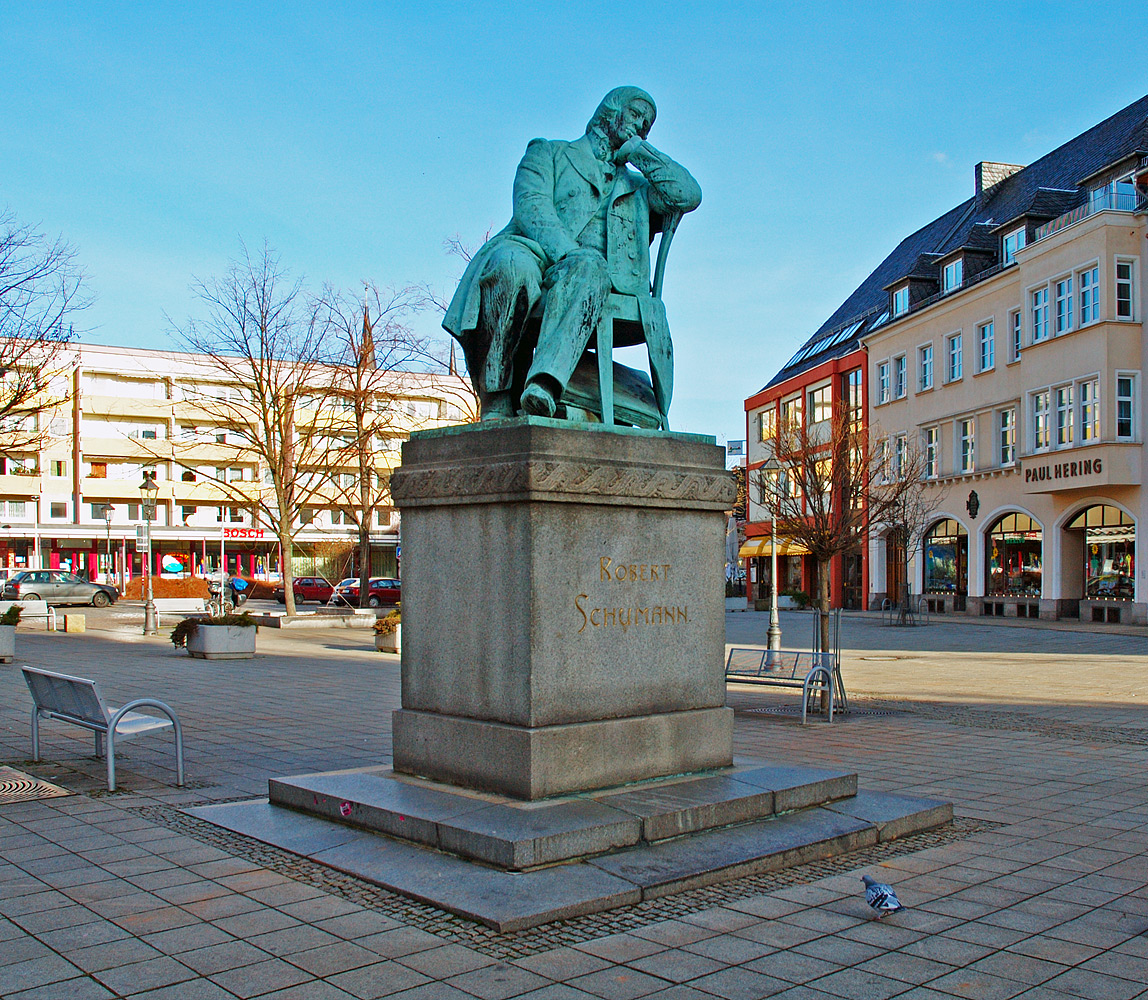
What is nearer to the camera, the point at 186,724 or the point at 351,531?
the point at 186,724

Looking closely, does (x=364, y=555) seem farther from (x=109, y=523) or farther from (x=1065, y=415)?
(x=109, y=523)

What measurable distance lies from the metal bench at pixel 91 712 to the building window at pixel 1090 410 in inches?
1201

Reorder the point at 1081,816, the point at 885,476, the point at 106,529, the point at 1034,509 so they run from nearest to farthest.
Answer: the point at 1081,816 → the point at 885,476 → the point at 1034,509 → the point at 106,529

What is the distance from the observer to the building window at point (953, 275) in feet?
139

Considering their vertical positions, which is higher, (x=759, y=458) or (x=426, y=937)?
(x=759, y=458)

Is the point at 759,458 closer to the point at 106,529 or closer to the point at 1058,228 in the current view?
the point at 1058,228

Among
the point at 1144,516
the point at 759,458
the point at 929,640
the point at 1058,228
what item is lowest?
the point at 929,640

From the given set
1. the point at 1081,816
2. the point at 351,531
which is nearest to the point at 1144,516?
the point at 1081,816

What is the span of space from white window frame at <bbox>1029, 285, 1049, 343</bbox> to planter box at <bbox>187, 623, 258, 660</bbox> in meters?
26.8

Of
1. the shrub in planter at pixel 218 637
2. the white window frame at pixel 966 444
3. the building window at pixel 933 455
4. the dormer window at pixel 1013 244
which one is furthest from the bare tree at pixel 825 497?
the shrub in planter at pixel 218 637

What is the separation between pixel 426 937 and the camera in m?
4.36

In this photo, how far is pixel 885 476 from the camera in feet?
112

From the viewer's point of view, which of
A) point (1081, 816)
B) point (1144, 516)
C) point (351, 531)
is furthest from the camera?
point (351, 531)

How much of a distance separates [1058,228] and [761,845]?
111 ft
